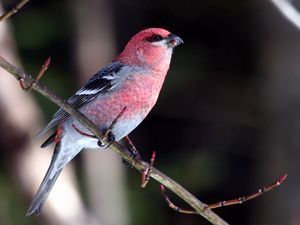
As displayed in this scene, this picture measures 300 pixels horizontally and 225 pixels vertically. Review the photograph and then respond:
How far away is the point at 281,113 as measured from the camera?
6.84m

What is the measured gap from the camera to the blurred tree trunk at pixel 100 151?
261 inches

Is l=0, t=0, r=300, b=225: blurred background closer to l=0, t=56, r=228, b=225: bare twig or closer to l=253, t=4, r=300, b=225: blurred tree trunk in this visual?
l=253, t=4, r=300, b=225: blurred tree trunk

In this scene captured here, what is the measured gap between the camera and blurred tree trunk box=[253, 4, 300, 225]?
6.51 metres

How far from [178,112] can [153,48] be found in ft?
10.6

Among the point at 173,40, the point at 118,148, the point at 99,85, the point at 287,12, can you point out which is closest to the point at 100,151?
the point at 99,85

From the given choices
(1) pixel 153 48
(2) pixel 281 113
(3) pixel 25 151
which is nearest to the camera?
(1) pixel 153 48

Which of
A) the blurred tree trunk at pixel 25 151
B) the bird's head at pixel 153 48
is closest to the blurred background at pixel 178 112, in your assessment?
the blurred tree trunk at pixel 25 151

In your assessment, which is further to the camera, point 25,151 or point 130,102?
point 25,151

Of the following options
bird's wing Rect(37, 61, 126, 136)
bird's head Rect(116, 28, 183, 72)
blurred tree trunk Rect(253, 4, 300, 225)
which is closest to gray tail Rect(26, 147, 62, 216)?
bird's wing Rect(37, 61, 126, 136)

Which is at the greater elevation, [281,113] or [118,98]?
[281,113]

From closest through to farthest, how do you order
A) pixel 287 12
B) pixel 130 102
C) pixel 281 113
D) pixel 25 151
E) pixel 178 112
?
1. pixel 287 12
2. pixel 130 102
3. pixel 25 151
4. pixel 281 113
5. pixel 178 112

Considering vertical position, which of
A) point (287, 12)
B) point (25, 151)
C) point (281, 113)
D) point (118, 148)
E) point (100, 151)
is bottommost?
point (118, 148)

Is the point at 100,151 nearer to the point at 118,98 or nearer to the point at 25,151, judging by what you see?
the point at 25,151

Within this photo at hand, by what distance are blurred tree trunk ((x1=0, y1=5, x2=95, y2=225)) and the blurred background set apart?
11mm
